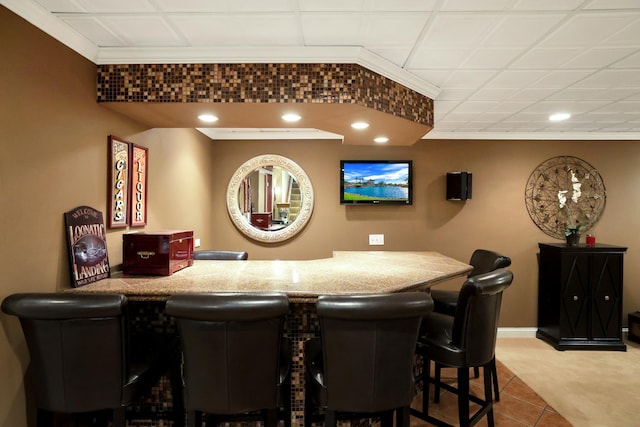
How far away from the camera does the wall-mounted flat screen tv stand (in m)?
4.11

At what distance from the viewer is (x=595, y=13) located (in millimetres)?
1644

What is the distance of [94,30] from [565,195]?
4921mm

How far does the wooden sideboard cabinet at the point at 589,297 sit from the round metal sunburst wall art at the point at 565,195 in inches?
18.6

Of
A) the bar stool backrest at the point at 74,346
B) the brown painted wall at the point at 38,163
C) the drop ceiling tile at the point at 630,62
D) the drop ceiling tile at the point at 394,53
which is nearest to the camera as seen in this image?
the bar stool backrest at the point at 74,346

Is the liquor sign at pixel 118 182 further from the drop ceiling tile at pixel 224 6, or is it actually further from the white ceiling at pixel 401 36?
the drop ceiling tile at pixel 224 6

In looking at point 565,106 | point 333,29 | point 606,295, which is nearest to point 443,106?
point 565,106

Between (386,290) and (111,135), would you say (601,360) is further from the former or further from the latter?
(111,135)

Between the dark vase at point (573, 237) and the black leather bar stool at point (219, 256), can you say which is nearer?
the black leather bar stool at point (219, 256)

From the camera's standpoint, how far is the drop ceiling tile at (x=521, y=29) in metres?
1.69

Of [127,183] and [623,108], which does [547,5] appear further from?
[127,183]

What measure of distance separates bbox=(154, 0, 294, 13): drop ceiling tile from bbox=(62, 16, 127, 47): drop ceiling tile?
43cm

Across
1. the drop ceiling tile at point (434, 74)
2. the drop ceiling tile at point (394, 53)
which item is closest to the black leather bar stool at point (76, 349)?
the drop ceiling tile at point (394, 53)

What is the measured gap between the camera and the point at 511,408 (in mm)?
2537

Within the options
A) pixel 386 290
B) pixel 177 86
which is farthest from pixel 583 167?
A: pixel 177 86
